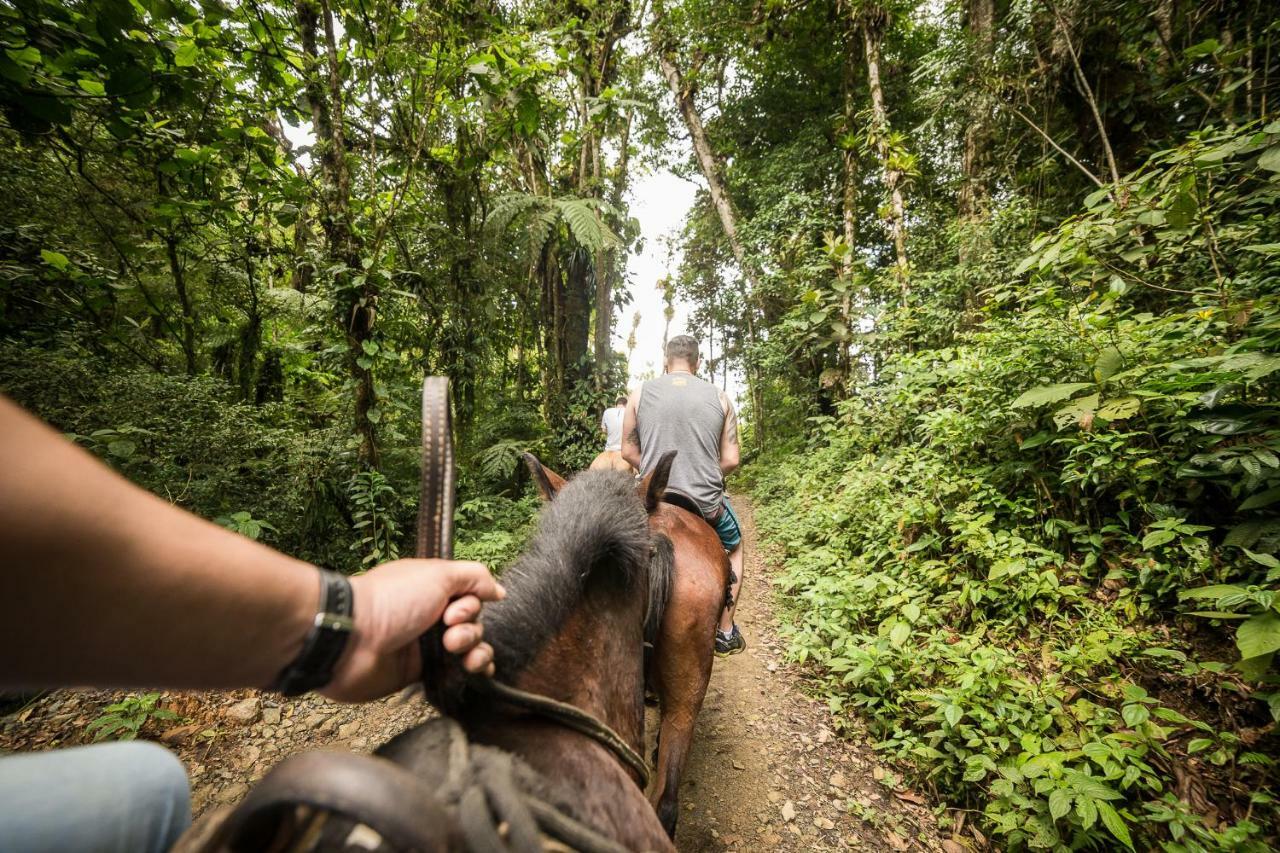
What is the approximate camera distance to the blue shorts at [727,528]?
3285 millimetres

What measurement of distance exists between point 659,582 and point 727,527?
1.53 m

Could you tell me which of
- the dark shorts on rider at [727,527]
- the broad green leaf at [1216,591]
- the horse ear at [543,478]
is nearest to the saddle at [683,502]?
the dark shorts on rider at [727,527]

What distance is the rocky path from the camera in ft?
8.36

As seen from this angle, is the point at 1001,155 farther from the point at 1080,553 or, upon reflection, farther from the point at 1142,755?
the point at 1142,755

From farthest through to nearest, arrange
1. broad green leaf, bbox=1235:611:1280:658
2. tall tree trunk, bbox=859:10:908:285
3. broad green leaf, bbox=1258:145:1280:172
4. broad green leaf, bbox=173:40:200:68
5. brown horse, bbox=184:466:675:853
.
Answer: tall tree trunk, bbox=859:10:908:285, broad green leaf, bbox=173:40:200:68, broad green leaf, bbox=1258:145:1280:172, broad green leaf, bbox=1235:611:1280:658, brown horse, bbox=184:466:675:853

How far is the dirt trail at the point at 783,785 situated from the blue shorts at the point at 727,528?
4.38ft

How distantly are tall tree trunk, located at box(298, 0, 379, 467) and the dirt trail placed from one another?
4.18 m

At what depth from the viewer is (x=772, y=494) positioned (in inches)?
356

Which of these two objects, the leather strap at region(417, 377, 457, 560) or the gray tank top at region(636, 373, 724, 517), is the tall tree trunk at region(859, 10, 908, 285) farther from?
the leather strap at region(417, 377, 457, 560)

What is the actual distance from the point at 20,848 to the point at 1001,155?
9.24 meters

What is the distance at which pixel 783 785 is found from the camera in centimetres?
288

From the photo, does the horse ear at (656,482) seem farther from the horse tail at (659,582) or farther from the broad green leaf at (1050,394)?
the broad green leaf at (1050,394)

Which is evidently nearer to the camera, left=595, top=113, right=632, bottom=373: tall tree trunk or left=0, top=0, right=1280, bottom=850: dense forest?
left=0, top=0, right=1280, bottom=850: dense forest

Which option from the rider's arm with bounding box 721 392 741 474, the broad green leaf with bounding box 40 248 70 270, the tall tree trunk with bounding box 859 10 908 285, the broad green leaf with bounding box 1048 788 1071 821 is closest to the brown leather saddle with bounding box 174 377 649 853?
the broad green leaf with bounding box 1048 788 1071 821
